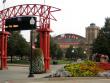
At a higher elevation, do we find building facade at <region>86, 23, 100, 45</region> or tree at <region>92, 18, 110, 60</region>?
building facade at <region>86, 23, 100, 45</region>

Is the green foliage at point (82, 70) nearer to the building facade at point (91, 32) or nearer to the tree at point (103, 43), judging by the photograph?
the tree at point (103, 43)

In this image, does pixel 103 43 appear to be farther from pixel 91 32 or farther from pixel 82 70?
pixel 91 32

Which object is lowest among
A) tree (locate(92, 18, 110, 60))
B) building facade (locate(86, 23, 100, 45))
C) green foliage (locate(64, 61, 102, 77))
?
green foliage (locate(64, 61, 102, 77))

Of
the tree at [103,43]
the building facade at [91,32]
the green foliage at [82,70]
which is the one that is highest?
the building facade at [91,32]

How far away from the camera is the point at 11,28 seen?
146ft

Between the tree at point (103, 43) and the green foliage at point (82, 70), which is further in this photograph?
the tree at point (103, 43)

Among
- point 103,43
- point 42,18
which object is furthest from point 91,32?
point 42,18

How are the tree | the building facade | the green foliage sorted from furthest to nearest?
1. the building facade
2. the tree
3. the green foliage

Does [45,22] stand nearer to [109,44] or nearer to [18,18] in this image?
[18,18]

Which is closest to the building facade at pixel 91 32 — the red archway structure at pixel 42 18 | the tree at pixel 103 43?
the tree at pixel 103 43

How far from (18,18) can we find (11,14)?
2.29 meters

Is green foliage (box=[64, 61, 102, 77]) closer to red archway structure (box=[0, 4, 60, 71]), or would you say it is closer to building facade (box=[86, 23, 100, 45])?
red archway structure (box=[0, 4, 60, 71])

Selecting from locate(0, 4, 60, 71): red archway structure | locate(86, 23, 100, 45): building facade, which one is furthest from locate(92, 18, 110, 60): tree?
locate(86, 23, 100, 45): building facade

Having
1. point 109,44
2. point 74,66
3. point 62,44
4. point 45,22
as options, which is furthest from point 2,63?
point 62,44
